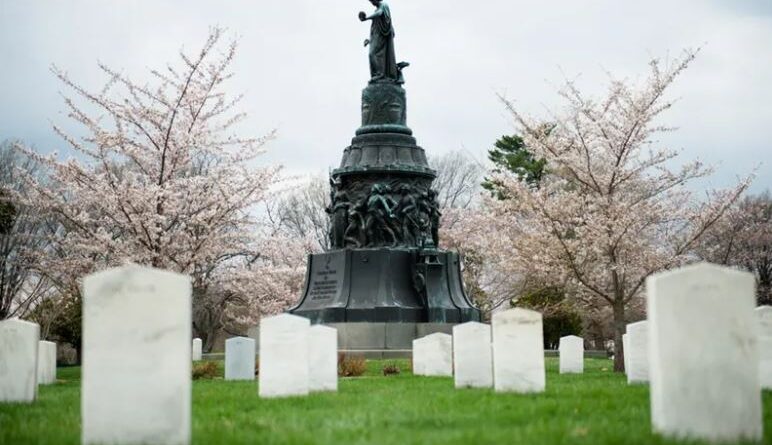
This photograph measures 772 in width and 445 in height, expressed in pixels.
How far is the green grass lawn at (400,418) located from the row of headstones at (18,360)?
0.33 metres

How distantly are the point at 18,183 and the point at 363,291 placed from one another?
1763cm

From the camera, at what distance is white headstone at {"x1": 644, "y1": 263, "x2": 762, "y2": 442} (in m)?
7.64

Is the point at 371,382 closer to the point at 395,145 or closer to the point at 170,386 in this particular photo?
the point at 170,386

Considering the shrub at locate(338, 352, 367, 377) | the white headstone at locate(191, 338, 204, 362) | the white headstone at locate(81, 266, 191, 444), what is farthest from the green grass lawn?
the white headstone at locate(191, 338, 204, 362)

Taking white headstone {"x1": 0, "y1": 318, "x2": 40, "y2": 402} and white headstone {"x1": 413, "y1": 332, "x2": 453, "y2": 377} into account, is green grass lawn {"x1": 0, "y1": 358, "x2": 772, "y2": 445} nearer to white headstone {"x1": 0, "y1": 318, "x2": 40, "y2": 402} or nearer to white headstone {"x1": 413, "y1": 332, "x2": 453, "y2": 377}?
white headstone {"x1": 0, "y1": 318, "x2": 40, "y2": 402}

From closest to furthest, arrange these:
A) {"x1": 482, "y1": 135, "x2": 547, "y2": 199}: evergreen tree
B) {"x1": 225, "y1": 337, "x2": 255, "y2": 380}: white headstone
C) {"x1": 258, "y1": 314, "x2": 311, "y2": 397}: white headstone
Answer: {"x1": 258, "y1": 314, "x2": 311, "y2": 397}: white headstone
{"x1": 225, "y1": 337, "x2": 255, "y2": 380}: white headstone
{"x1": 482, "y1": 135, "x2": 547, "y2": 199}: evergreen tree

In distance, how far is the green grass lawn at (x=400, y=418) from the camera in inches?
315

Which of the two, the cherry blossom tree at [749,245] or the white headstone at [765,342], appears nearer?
the white headstone at [765,342]

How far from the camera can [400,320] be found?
78.4 ft

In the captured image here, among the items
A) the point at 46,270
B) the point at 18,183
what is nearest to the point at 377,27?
the point at 46,270

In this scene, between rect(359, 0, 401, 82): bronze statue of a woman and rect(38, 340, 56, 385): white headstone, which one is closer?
rect(38, 340, 56, 385): white headstone

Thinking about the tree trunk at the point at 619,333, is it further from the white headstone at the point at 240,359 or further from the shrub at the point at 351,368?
the white headstone at the point at 240,359

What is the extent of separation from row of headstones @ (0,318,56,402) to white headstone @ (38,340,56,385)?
5.71 m

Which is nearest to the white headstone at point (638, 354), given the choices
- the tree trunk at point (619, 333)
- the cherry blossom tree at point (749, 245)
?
the tree trunk at point (619, 333)
